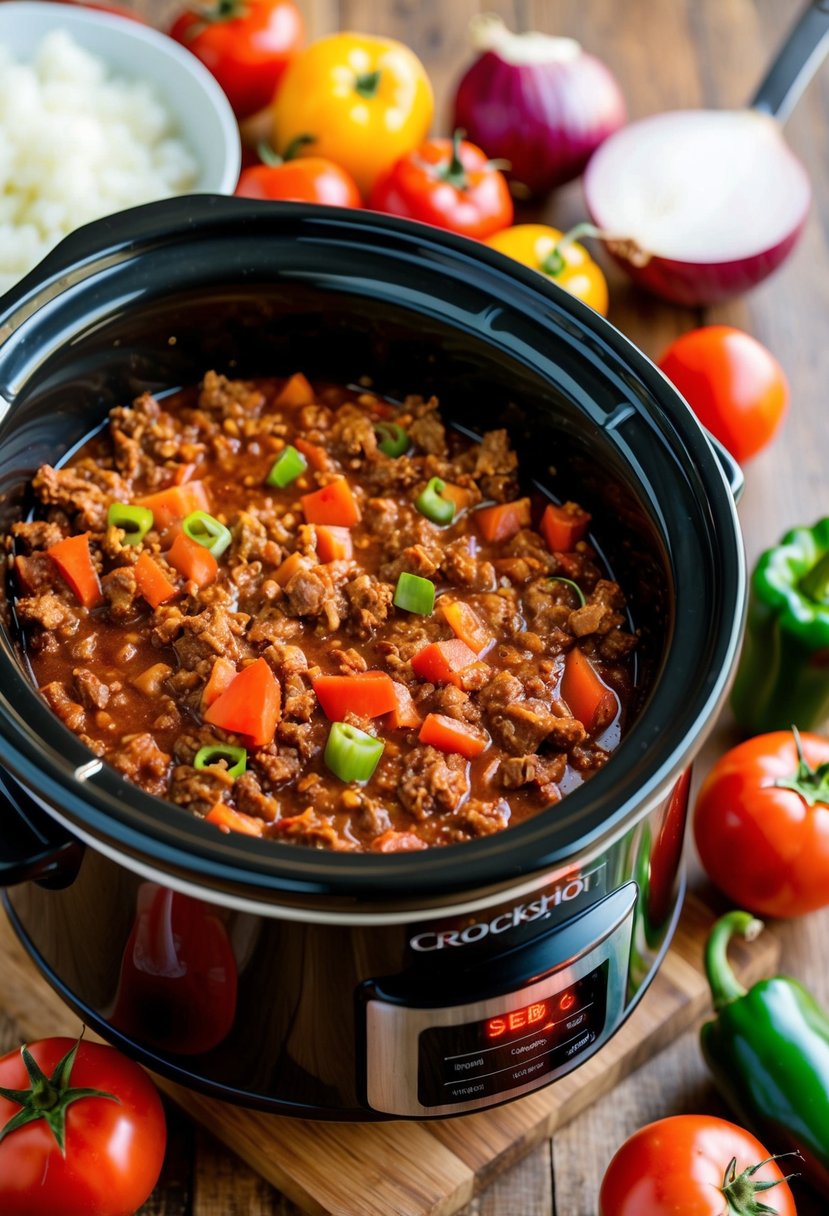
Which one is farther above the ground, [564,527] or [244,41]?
[244,41]

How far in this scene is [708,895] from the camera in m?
3.49

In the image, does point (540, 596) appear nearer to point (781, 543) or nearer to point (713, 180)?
point (781, 543)

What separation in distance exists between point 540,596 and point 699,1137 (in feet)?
3.66

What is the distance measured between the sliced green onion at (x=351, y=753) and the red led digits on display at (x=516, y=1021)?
1.66 ft

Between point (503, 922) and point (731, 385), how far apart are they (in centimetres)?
212

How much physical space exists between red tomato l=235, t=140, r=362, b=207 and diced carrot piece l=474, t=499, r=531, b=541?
4.64ft

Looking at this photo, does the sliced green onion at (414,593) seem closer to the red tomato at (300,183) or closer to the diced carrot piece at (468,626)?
the diced carrot piece at (468,626)

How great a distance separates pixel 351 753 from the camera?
9.09 feet

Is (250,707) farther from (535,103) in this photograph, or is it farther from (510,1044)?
(535,103)

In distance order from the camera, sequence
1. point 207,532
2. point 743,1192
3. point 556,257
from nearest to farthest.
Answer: point 743,1192 < point 207,532 < point 556,257

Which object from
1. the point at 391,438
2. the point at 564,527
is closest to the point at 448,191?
the point at 391,438

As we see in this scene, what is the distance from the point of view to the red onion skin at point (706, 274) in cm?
437

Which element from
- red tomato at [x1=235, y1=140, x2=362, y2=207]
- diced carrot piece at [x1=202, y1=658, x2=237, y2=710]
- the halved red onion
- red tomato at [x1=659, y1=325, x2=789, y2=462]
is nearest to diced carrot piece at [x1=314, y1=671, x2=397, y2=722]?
diced carrot piece at [x1=202, y1=658, x2=237, y2=710]

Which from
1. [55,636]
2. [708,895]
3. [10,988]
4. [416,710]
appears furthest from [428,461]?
[10,988]
